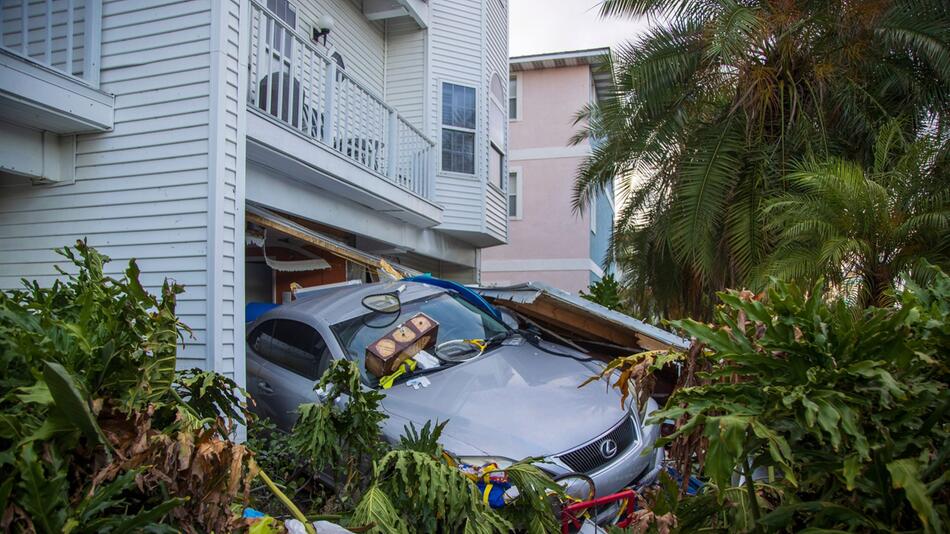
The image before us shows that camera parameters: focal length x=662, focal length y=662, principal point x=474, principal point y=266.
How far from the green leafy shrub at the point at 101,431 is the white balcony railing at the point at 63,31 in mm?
3737

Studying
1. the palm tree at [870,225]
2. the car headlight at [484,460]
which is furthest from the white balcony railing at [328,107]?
the palm tree at [870,225]

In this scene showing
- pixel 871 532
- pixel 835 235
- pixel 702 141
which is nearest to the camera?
pixel 871 532

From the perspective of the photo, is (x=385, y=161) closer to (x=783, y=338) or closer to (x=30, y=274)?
(x=30, y=274)

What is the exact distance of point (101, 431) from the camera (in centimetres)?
212

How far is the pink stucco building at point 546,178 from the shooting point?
19719 mm

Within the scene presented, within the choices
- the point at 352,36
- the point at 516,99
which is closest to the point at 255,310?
the point at 352,36

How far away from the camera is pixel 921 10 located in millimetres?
7676

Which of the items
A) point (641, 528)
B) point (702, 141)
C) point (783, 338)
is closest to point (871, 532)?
point (783, 338)

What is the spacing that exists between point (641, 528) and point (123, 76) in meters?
5.40

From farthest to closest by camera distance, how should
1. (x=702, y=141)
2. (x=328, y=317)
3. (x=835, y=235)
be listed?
(x=702, y=141) → (x=835, y=235) → (x=328, y=317)

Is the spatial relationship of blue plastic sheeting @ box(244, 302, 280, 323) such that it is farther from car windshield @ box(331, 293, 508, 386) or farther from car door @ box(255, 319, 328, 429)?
car windshield @ box(331, 293, 508, 386)

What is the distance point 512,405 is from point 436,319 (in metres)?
1.47

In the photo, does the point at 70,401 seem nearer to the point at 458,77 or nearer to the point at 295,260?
the point at 295,260

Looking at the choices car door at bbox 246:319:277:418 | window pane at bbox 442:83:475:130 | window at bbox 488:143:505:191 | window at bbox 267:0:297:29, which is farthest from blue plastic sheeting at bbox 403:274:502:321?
window at bbox 488:143:505:191
